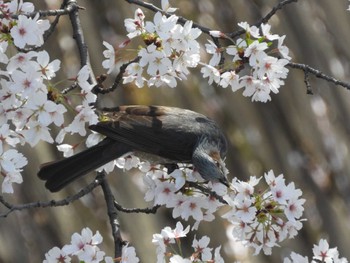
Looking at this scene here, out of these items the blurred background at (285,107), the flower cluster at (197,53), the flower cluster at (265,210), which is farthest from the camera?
the blurred background at (285,107)

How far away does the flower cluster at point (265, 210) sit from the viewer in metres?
2.63

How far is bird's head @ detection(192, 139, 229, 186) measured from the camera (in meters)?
2.89

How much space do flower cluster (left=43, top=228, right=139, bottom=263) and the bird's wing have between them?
622mm

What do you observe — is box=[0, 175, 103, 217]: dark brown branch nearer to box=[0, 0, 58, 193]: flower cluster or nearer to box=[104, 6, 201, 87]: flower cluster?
box=[0, 0, 58, 193]: flower cluster

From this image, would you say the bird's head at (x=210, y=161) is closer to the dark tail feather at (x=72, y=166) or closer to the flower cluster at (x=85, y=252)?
the dark tail feather at (x=72, y=166)

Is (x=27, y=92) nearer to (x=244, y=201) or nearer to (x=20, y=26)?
(x=20, y=26)

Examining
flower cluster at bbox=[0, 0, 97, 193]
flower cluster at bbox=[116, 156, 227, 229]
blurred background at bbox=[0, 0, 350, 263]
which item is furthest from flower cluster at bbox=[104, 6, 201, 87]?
blurred background at bbox=[0, 0, 350, 263]

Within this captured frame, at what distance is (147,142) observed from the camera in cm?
332

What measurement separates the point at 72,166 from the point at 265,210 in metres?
0.98

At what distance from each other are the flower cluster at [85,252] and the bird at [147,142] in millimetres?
581

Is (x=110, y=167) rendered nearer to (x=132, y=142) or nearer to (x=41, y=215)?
(x=132, y=142)

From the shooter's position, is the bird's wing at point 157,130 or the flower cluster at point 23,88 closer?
the flower cluster at point 23,88

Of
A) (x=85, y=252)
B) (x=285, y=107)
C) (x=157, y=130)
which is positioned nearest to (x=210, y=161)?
(x=157, y=130)

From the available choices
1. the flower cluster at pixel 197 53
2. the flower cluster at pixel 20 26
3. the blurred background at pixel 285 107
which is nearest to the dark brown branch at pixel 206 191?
the flower cluster at pixel 197 53
